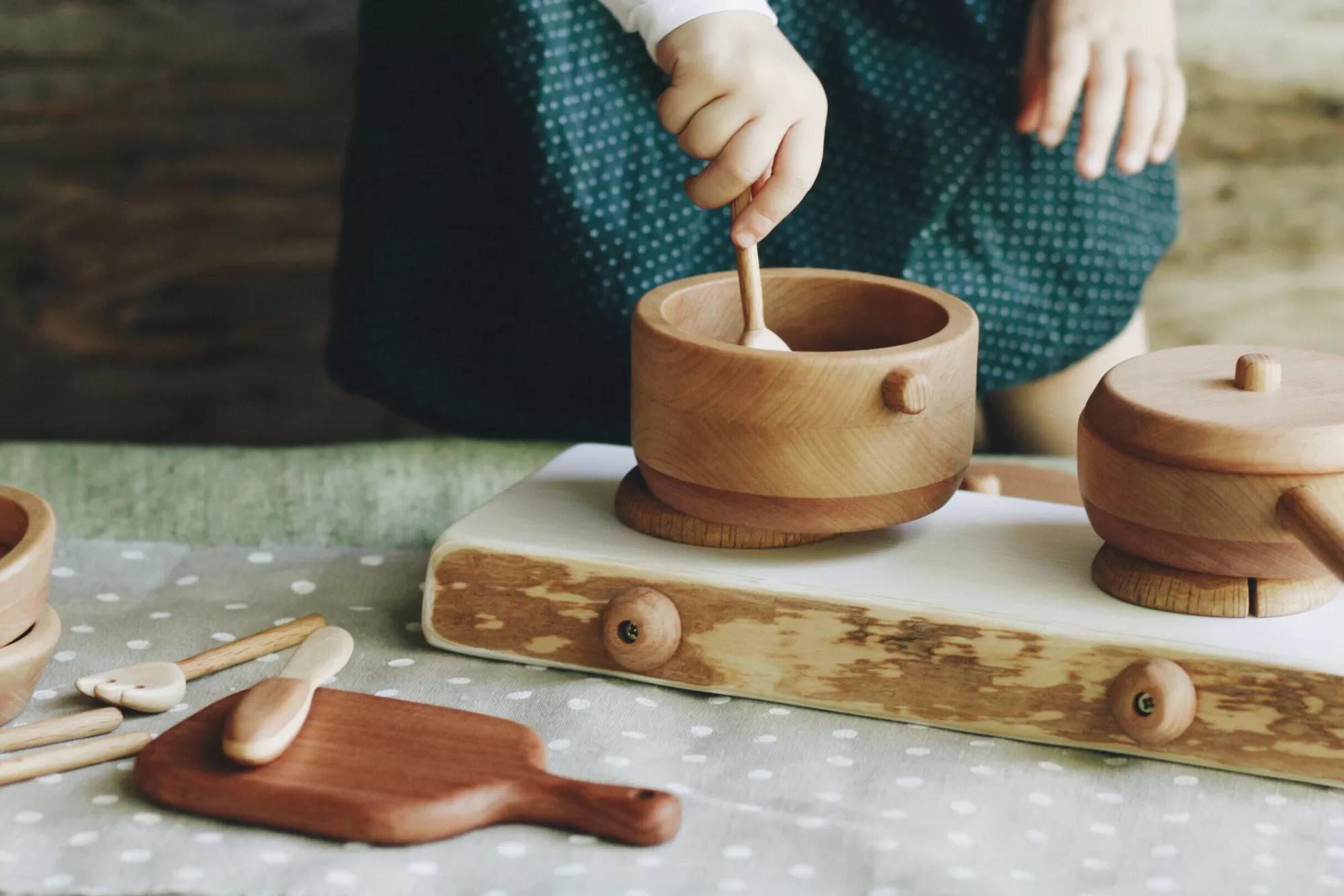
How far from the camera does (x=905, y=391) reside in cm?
63

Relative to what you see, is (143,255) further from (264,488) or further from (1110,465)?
(1110,465)

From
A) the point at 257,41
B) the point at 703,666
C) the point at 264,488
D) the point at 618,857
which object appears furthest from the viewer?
the point at 257,41

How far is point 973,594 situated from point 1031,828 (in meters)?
0.11

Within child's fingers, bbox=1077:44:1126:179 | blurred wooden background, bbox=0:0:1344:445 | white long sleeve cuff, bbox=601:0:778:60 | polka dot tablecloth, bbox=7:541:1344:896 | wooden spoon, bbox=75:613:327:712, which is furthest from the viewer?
blurred wooden background, bbox=0:0:1344:445

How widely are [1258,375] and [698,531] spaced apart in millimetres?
263

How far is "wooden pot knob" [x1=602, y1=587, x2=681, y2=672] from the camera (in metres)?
0.68

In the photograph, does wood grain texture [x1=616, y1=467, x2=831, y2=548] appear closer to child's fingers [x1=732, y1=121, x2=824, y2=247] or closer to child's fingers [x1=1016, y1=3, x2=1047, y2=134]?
child's fingers [x1=732, y1=121, x2=824, y2=247]

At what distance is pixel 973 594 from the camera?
0.66m

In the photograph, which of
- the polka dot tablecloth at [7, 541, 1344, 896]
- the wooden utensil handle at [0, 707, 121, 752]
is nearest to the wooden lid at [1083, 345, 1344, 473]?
the polka dot tablecloth at [7, 541, 1344, 896]

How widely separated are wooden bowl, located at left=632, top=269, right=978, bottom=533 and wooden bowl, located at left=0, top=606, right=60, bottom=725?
11.0 inches

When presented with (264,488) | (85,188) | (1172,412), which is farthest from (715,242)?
(85,188)

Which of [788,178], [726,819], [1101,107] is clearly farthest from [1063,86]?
[726,819]

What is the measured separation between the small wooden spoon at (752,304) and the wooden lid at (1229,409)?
16cm

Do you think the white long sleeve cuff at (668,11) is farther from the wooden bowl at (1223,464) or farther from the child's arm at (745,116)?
the wooden bowl at (1223,464)
